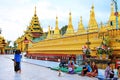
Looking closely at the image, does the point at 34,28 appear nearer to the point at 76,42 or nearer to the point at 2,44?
the point at 2,44

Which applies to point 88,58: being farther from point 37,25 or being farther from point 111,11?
point 37,25

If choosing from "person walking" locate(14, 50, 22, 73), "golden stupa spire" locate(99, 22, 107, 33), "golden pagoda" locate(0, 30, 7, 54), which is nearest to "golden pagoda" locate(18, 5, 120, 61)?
"golden stupa spire" locate(99, 22, 107, 33)

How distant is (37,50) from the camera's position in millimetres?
45156

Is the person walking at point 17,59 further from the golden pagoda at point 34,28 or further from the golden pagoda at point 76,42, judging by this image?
the golden pagoda at point 34,28

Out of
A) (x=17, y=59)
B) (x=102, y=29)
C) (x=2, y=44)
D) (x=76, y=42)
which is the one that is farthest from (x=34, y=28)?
(x=17, y=59)

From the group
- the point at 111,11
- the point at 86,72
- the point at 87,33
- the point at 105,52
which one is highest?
the point at 111,11

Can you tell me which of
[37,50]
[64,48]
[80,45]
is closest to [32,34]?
[37,50]

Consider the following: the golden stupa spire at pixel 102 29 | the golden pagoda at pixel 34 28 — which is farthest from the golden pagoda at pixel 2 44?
the golden stupa spire at pixel 102 29

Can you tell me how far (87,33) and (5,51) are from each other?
67652 mm

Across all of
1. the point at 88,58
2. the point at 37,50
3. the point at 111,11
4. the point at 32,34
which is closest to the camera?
the point at 88,58

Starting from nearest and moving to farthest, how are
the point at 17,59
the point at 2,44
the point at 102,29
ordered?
the point at 17,59 < the point at 102,29 < the point at 2,44

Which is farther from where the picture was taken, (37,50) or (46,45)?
(37,50)

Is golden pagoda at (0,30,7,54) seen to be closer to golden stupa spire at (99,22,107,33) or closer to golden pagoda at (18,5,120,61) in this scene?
golden pagoda at (18,5,120,61)

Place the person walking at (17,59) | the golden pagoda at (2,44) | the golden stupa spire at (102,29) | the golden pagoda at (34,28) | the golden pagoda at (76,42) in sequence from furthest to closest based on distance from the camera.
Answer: the golden pagoda at (2,44) < the golden pagoda at (34,28) < the golden stupa spire at (102,29) < the golden pagoda at (76,42) < the person walking at (17,59)
